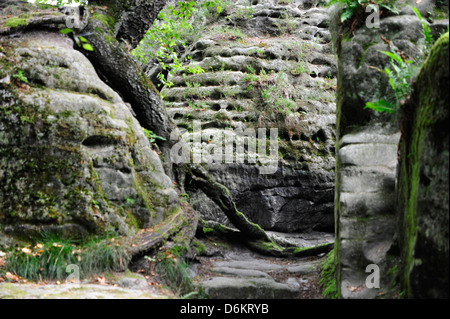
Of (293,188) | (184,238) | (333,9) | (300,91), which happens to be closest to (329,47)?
(300,91)

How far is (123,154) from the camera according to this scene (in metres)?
5.68

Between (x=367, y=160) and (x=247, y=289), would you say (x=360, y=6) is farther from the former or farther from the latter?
(x=247, y=289)

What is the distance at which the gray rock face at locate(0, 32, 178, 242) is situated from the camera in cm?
489

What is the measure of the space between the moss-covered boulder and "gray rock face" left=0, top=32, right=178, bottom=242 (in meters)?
3.69

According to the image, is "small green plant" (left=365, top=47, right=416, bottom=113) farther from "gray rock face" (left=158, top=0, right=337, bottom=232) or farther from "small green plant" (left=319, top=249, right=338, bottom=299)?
"gray rock face" (left=158, top=0, right=337, bottom=232)

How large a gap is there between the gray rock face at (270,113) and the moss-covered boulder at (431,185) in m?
6.10

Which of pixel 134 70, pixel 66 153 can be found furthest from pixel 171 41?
pixel 66 153

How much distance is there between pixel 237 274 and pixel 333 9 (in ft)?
14.1

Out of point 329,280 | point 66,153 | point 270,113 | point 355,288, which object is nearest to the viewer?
point 355,288

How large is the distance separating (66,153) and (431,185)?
14.2ft

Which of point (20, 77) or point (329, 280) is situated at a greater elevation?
point (20, 77)

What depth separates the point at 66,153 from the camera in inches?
204

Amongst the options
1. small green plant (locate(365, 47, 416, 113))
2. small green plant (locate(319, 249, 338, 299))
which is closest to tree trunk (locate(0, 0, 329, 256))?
small green plant (locate(319, 249, 338, 299))

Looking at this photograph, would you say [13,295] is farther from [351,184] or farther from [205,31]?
[205,31]
